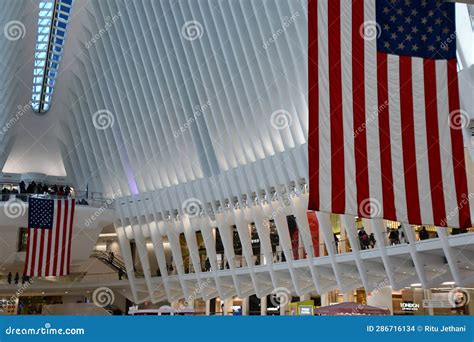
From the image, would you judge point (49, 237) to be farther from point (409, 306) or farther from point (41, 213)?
point (409, 306)

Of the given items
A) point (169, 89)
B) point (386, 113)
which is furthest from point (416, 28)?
point (169, 89)

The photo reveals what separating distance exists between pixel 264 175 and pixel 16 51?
2441 cm

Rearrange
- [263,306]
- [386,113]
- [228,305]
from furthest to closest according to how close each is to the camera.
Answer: [228,305], [263,306], [386,113]

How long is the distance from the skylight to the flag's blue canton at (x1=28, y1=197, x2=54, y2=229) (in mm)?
16081

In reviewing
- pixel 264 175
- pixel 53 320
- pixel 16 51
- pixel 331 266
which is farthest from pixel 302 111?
pixel 16 51

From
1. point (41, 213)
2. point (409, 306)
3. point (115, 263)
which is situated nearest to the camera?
point (409, 306)

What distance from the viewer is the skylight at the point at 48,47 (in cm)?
4081

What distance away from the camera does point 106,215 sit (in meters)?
36.4

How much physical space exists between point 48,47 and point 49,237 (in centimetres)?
1900

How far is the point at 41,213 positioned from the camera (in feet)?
94.2

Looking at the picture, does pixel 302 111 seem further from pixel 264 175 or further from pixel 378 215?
pixel 378 215

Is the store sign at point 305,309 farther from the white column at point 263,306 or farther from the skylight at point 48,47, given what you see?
the skylight at point 48,47

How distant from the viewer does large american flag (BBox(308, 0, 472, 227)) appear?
9094 mm

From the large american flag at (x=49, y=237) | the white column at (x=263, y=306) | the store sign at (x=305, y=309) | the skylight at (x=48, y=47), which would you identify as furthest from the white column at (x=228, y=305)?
the skylight at (x=48, y=47)
